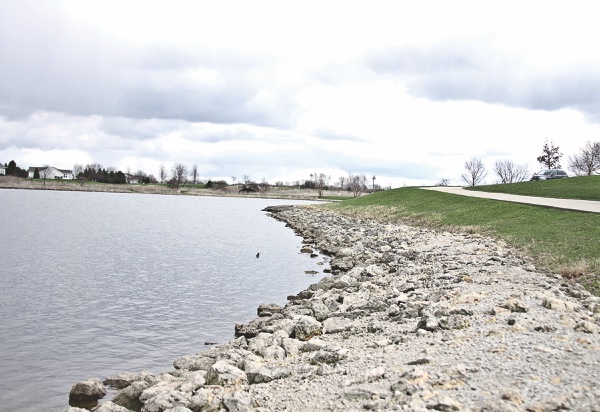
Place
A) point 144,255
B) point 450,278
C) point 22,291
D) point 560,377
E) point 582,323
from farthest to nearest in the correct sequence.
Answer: point 144,255 → point 22,291 → point 450,278 → point 582,323 → point 560,377

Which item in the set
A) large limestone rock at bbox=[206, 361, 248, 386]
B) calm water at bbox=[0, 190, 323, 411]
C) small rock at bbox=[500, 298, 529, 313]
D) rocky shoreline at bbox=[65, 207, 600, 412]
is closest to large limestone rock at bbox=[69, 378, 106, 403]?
rocky shoreline at bbox=[65, 207, 600, 412]

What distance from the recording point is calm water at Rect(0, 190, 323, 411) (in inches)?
447

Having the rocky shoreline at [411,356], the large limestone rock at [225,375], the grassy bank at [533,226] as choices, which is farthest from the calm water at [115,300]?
the grassy bank at [533,226]

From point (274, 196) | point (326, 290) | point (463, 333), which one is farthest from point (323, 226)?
point (274, 196)

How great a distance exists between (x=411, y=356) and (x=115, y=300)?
40.9 feet

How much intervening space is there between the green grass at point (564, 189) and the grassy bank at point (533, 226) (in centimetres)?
617

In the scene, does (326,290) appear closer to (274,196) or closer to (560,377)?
(560,377)

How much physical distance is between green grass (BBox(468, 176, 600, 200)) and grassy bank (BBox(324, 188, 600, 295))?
6.17 metres

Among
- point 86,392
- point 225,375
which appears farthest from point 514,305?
point 86,392

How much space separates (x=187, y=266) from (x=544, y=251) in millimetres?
16249

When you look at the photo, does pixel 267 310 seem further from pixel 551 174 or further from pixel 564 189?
pixel 551 174

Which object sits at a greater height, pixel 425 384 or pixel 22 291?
pixel 425 384

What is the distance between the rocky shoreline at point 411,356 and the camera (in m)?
6.59

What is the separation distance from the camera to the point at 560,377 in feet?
21.7
